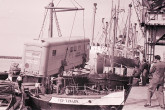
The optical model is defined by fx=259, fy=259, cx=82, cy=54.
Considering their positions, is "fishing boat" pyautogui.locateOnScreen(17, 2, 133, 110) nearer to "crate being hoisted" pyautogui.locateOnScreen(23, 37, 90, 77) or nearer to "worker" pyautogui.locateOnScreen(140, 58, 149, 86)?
"crate being hoisted" pyautogui.locateOnScreen(23, 37, 90, 77)

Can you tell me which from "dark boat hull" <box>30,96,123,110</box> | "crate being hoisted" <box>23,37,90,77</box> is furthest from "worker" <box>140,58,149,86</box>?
"crate being hoisted" <box>23,37,90,77</box>

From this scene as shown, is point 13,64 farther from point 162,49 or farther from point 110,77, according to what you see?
point 162,49

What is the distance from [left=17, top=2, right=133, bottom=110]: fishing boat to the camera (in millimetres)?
13536

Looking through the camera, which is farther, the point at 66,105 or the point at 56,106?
the point at 56,106

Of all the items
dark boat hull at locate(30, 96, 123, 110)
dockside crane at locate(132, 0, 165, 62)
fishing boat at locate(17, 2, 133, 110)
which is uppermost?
dockside crane at locate(132, 0, 165, 62)

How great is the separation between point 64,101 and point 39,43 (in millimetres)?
5186

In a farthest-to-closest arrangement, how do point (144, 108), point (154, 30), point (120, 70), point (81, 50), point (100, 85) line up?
point (81, 50) < point (120, 70) < point (154, 30) < point (100, 85) < point (144, 108)

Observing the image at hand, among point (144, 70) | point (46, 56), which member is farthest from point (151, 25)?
point (46, 56)

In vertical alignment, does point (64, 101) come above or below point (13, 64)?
below

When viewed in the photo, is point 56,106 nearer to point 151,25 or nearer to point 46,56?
point 46,56

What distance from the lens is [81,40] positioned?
80.9 feet

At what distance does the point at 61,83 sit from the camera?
15344mm

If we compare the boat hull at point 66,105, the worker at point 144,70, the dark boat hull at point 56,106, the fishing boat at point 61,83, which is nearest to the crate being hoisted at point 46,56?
the fishing boat at point 61,83

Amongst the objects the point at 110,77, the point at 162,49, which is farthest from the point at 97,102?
the point at 162,49
